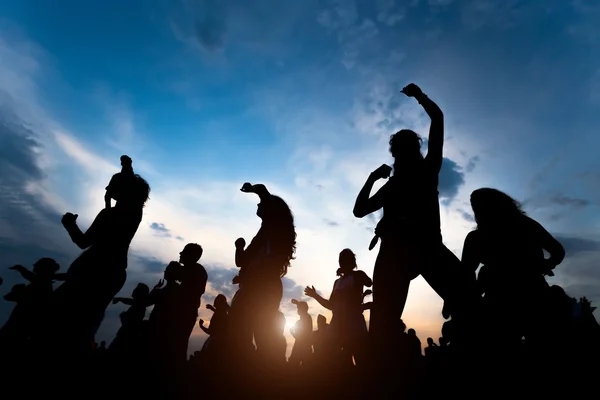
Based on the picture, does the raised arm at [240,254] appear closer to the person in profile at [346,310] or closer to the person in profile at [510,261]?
the person in profile at [346,310]

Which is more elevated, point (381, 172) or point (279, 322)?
point (381, 172)

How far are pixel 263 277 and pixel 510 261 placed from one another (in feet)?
10.2

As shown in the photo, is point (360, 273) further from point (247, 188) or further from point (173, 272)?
point (173, 272)

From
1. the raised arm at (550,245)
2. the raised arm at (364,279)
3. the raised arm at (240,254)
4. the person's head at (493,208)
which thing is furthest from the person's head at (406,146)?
the raised arm at (364,279)

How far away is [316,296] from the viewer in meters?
6.20

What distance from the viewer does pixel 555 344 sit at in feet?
8.06

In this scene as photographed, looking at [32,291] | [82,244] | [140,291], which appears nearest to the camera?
[82,244]

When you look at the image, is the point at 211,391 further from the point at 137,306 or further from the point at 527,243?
the point at 527,243

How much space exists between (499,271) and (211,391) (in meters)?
3.40

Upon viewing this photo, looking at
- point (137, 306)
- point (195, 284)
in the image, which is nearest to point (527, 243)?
point (195, 284)

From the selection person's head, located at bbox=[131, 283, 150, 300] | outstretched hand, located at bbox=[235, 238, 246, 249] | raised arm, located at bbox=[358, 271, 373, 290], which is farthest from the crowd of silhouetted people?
raised arm, located at bbox=[358, 271, 373, 290]

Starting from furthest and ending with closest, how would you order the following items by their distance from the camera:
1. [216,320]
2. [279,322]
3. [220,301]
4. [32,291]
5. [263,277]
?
[220,301]
[216,320]
[32,291]
[279,322]
[263,277]

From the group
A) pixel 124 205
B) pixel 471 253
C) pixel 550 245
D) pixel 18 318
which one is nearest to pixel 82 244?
pixel 124 205

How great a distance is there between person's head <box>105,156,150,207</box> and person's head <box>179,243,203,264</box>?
1360mm
